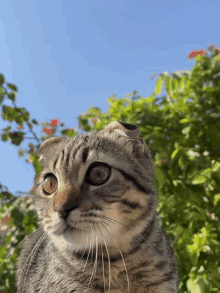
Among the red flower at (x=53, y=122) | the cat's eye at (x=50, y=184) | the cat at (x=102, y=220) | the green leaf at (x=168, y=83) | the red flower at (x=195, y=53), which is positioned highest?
the red flower at (x=195, y=53)

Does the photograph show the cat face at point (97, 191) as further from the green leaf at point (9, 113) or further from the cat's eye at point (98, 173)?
the green leaf at point (9, 113)

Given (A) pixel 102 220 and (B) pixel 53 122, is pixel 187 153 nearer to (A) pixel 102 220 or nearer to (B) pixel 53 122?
(B) pixel 53 122

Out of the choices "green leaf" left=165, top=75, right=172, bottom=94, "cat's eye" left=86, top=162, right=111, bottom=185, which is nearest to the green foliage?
"green leaf" left=165, top=75, right=172, bottom=94

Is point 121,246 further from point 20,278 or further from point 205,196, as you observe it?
point 205,196

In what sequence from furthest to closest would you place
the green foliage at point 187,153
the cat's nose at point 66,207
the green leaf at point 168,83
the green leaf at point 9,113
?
the green leaf at point 168,83 → the green foliage at point 187,153 → the green leaf at point 9,113 → the cat's nose at point 66,207

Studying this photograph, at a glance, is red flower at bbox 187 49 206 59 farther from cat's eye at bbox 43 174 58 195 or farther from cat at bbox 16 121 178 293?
cat's eye at bbox 43 174 58 195

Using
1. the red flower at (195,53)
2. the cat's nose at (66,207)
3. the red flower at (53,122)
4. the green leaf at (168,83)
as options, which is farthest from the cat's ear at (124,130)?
the red flower at (195,53)

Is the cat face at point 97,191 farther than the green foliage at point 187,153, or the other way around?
the green foliage at point 187,153

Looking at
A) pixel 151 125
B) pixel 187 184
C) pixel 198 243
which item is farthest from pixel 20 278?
pixel 151 125
